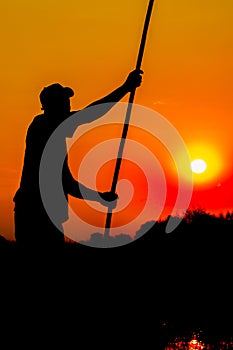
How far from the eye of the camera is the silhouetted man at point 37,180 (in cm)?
746

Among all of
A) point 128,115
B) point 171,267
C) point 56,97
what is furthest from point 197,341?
point 171,267

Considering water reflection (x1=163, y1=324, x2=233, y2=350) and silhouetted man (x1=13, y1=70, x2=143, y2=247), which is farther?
water reflection (x1=163, y1=324, x2=233, y2=350)

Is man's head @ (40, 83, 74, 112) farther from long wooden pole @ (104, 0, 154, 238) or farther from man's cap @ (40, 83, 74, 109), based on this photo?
long wooden pole @ (104, 0, 154, 238)

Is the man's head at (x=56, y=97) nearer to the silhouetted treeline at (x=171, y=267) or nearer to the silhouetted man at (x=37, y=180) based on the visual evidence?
the silhouetted man at (x=37, y=180)

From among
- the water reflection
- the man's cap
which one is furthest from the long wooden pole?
the water reflection

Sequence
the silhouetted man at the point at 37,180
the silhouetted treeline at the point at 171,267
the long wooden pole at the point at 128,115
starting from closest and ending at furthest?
the silhouetted man at the point at 37,180 < the long wooden pole at the point at 128,115 < the silhouetted treeline at the point at 171,267

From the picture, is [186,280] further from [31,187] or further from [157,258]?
[31,187]

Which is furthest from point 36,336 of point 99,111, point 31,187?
point 99,111

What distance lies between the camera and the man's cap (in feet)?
24.6

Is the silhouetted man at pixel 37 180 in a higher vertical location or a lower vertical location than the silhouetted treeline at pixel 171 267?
lower

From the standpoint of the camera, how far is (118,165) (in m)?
9.19

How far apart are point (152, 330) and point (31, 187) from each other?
2.57m

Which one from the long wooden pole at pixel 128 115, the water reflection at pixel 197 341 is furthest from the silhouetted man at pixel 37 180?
the water reflection at pixel 197 341

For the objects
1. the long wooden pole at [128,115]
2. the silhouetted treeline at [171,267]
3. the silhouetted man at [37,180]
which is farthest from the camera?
the silhouetted treeline at [171,267]
